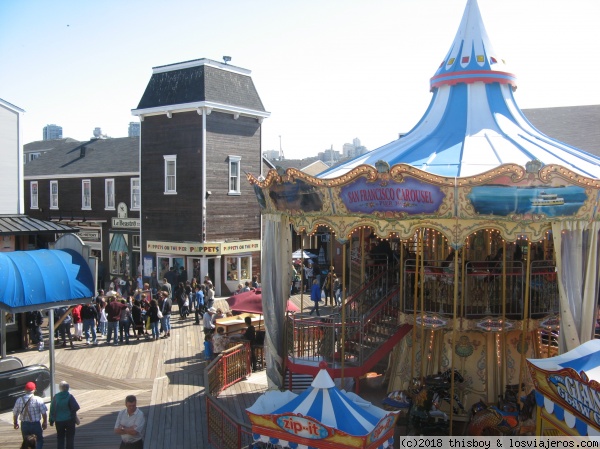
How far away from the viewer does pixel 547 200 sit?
9.32m

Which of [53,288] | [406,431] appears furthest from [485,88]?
[53,288]

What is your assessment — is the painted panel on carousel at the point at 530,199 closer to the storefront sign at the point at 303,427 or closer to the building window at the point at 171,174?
the storefront sign at the point at 303,427

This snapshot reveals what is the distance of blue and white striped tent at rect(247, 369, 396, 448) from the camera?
26.0ft

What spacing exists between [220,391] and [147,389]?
6.26 feet

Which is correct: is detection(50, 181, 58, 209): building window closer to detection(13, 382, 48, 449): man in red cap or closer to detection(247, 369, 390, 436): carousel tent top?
detection(13, 382, 48, 449): man in red cap

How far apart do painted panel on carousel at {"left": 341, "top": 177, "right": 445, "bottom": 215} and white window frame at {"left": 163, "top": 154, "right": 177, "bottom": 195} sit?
700 inches

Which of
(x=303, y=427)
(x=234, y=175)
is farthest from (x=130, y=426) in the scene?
(x=234, y=175)

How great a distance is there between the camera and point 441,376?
11008 millimetres

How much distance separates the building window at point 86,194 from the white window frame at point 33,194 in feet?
14.0

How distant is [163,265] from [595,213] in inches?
848

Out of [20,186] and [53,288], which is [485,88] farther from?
[20,186]

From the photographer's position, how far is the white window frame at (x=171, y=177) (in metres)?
27.1

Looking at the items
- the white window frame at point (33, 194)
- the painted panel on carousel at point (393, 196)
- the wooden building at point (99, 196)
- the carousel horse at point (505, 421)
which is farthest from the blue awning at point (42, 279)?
the white window frame at point (33, 194)

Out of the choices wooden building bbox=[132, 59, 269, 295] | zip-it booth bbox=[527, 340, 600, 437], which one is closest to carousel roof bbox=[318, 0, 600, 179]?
zip-it booth bbox=[527, 340, 600, 437]
